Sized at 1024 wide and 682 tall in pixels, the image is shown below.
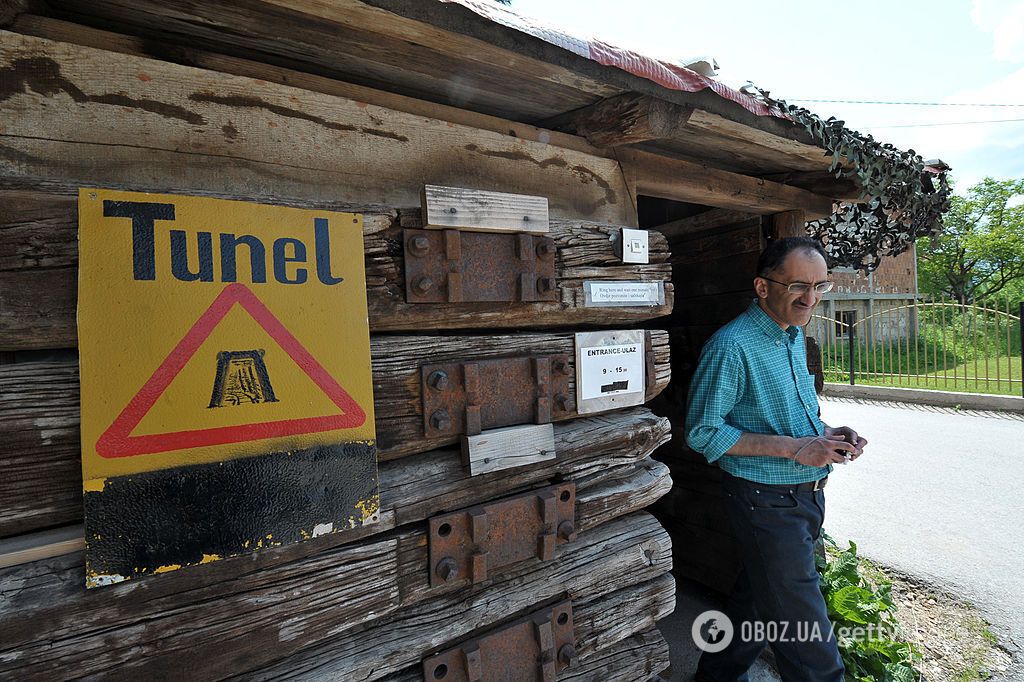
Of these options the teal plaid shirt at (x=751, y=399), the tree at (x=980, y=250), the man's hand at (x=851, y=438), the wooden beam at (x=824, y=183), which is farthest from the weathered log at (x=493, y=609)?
the tree at (x=980, y=250)

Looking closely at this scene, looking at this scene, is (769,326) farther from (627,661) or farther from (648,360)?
(627,661)

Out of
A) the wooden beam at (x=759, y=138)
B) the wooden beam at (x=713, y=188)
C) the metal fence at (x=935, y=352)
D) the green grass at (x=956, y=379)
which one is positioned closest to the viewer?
the wooden beam at (x=759, y=138)

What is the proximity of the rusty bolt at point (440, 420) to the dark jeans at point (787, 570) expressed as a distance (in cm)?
145

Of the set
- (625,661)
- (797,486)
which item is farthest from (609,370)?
(625,661)

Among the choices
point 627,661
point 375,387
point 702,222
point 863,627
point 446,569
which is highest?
point 702,222

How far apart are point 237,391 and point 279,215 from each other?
46cm

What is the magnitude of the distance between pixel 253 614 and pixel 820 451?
208 centimetres

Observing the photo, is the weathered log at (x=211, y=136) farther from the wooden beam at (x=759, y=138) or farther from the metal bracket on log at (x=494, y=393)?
the wooden beam at (x=759, y=138)

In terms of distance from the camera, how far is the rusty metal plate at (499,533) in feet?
5.14

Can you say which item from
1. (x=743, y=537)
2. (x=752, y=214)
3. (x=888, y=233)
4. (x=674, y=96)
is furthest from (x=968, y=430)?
(x=674, y=96)

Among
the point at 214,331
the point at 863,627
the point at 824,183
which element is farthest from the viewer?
the point at 824,183

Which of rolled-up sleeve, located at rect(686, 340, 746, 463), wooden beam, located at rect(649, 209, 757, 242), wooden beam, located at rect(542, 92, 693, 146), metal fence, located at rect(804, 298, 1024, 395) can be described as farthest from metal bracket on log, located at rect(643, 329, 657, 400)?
metal fence, located at rect(804, 298, 1024, 395)

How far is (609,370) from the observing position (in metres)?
1.98

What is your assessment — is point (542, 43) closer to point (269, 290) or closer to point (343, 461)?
point (269, 290)
